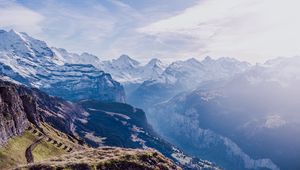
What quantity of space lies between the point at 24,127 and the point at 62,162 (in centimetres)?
12206

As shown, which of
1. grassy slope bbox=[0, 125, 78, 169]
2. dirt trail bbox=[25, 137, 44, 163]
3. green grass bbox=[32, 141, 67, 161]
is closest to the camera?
grassy slope bbox=[0, 125, 78, 169]

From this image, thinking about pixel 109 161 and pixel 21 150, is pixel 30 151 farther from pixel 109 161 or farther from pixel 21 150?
pixel 109 161

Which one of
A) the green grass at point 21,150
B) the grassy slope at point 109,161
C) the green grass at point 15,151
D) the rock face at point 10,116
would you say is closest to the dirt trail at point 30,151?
the green grass at point 21,150

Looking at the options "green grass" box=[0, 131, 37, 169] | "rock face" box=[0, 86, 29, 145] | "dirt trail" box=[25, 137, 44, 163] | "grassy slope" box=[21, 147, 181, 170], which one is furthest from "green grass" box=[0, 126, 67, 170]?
"grassy slope" box=[21, 147, 181, 170]

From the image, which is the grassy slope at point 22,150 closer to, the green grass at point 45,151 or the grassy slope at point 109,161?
the green grass at point 45,151

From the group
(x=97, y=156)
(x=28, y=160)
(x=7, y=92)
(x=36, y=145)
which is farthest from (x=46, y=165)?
(x=7, y=92)

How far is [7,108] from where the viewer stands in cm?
17275

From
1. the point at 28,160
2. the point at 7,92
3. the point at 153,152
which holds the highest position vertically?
the point at 7,92

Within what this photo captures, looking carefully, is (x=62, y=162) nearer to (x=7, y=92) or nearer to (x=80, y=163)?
(x=80, y=163)

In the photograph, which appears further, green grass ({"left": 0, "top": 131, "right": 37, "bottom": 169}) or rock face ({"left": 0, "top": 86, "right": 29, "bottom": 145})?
rock face ({"left": 0, "top": 86, "right": 29, "bottom": 145})

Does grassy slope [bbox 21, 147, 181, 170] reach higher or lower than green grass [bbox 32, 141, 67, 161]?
higher

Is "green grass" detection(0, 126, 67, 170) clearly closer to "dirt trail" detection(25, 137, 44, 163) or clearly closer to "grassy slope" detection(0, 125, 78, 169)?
"grassy slope" detection(0, 125, 78, 169)

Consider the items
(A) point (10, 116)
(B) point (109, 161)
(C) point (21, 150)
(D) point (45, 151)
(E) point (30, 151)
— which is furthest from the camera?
(A) point (10, 116)

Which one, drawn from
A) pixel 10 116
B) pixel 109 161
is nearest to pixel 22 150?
pixel 10 116
